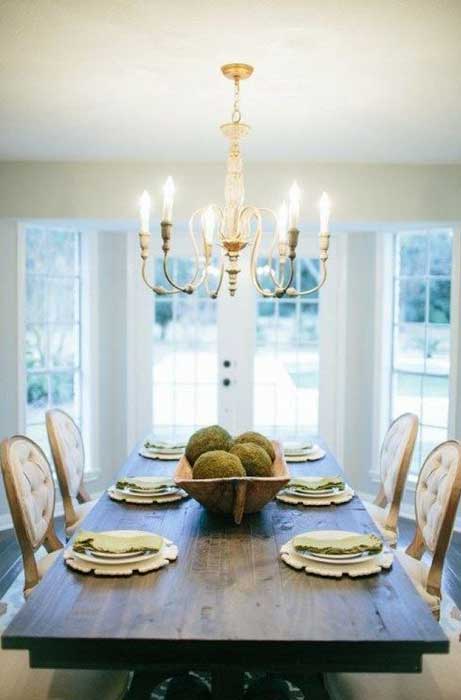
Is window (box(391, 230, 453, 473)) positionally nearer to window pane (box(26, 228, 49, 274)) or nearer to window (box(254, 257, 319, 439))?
window (box(254, 257, 319, 439))

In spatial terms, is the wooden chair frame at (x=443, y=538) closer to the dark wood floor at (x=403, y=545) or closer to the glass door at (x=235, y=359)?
the dark wood floor at (x=403, y=545)

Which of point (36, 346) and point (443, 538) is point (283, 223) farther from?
point (36, 346)

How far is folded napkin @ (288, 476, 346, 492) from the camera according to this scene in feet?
9.69

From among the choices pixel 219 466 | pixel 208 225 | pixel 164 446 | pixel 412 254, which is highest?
pixel 412 254

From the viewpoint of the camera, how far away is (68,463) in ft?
11.6

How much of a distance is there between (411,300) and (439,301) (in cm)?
23

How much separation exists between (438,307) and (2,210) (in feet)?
9.89


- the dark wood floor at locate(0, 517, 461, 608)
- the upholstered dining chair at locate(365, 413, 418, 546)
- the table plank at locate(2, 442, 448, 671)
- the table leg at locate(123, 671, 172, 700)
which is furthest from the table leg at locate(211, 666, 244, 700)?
the dark wood floor at locate(0, 517, 461, 608)

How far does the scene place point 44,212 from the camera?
4.76 m

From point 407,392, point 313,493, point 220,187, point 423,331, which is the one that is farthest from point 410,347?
point 313,493

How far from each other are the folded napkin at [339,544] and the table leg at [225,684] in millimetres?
409

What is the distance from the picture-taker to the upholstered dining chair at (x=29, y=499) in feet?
8.75

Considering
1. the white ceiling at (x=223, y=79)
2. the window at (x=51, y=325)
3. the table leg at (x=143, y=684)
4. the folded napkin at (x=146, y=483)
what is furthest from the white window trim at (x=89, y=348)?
the table leg at (x=143, y=684)

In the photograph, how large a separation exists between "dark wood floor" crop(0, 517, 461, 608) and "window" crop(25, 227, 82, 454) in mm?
851
